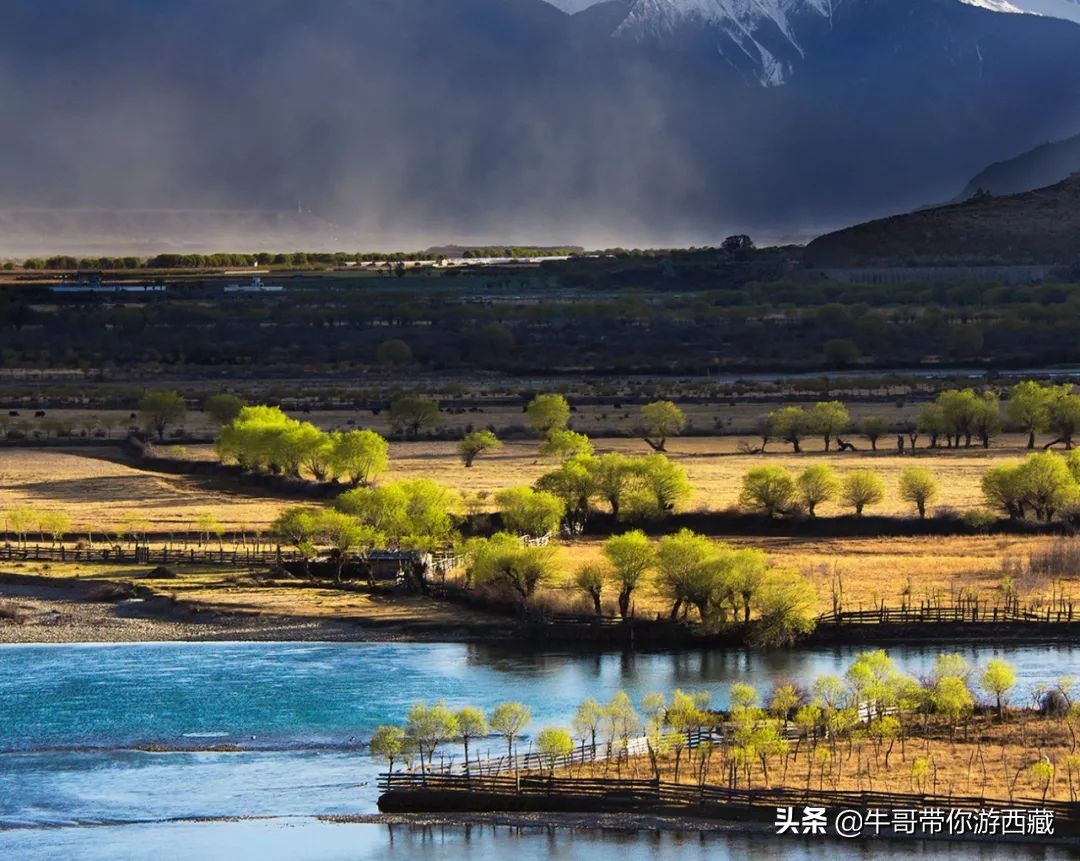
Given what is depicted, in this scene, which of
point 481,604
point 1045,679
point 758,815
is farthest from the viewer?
point 481,604

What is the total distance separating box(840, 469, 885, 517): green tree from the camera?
7019cm

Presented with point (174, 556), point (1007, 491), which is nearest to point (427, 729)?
point (174, 556)

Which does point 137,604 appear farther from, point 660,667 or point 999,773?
point 999,773

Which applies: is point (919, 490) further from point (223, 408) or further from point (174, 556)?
point (223, 408)

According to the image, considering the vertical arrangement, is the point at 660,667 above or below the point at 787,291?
below

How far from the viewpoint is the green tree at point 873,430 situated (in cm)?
9278

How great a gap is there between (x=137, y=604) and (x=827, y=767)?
24316mm

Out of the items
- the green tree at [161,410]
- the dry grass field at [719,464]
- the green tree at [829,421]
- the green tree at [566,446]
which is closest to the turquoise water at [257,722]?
the dry grass field at [719,464]

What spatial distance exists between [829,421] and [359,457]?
2327cm

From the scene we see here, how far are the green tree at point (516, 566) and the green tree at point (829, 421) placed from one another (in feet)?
117

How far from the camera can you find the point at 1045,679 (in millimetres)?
50188

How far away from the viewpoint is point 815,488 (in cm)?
7044

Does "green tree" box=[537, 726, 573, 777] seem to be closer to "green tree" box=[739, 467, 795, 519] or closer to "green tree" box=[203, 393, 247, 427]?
"green tree" box=[739, 467, 795, 519]

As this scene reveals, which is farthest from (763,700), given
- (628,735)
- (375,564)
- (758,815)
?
(375,564)
